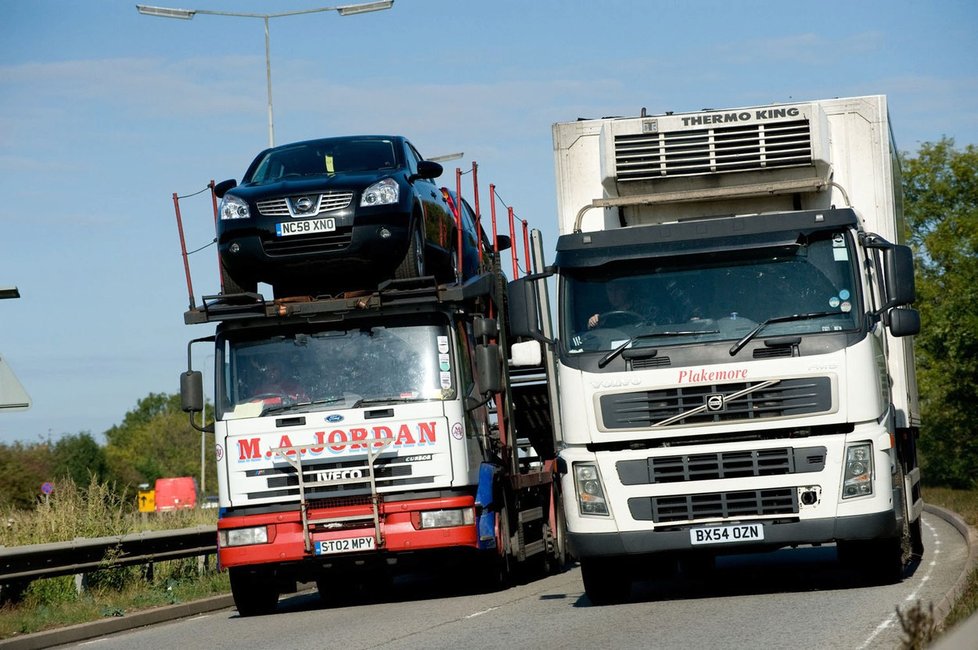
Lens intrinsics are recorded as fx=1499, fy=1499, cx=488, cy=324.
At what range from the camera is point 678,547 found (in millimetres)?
11656

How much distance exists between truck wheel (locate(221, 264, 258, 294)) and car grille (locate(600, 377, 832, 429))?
469cm

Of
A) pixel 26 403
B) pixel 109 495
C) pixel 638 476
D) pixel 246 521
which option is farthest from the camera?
pixel 109 495

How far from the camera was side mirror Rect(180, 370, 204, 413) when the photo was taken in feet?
48.8

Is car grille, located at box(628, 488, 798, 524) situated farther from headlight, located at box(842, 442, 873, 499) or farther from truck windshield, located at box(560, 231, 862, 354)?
truck windshield, located at box(560, 231, 862, 354)

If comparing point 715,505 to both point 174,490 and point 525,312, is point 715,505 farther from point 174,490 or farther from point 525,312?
point 174,490

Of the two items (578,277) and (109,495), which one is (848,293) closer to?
(578,277)

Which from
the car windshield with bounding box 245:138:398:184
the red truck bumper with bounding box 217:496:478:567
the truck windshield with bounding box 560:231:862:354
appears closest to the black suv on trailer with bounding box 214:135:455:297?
the car windshield with bounding box 245:138:398:184

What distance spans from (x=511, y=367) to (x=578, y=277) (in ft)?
14.4

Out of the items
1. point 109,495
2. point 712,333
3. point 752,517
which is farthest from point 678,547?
point 109,495

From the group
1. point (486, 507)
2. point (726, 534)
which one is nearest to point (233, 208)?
point (486, 507)

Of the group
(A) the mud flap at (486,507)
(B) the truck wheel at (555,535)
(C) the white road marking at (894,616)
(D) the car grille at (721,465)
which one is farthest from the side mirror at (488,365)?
(C) the white road marking at (894,616)

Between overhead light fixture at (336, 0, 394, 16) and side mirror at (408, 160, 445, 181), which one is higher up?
overhead light fixture at (336, 0, 394, 16)

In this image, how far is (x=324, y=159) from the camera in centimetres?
1563

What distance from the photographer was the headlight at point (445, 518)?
1430 cm
